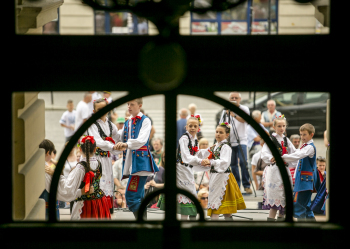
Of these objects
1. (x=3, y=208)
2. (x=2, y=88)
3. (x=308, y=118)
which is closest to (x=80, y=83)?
(x=2, y=88)

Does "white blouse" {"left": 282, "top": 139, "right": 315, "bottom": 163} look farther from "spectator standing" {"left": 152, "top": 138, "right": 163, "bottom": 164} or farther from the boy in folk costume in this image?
"spectator standing" {"left": 152, "top": 138, "right": 163, "bottom": 164}

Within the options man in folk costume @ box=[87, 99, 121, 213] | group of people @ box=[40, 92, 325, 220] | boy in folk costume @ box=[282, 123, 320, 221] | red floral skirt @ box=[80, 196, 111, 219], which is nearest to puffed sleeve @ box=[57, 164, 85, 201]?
red floral skirt @ box=[80, 196, 111, 219]

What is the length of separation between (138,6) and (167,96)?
0.27 meters

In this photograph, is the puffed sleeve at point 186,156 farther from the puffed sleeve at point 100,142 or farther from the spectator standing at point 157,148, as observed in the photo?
the spectator standing at point 157,148

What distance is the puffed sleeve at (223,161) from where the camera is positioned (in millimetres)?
5148

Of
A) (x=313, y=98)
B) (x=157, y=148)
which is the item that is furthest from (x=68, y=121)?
(x=313, y=98)

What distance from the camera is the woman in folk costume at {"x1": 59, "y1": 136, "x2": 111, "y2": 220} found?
445 centimetres

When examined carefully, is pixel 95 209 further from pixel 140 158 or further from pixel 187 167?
pixel 187 167

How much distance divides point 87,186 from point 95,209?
0.93 feet

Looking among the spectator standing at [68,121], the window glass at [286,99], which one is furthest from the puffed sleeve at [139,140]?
the window glass at [286,99]

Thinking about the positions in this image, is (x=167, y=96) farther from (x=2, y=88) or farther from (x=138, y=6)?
(x=2, y=88)

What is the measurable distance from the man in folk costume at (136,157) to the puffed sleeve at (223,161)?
66cm

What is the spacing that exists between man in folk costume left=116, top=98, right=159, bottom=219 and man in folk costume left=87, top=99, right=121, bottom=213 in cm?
13

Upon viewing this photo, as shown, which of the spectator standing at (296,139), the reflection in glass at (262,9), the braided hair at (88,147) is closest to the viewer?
the braided hair at (88,147)
